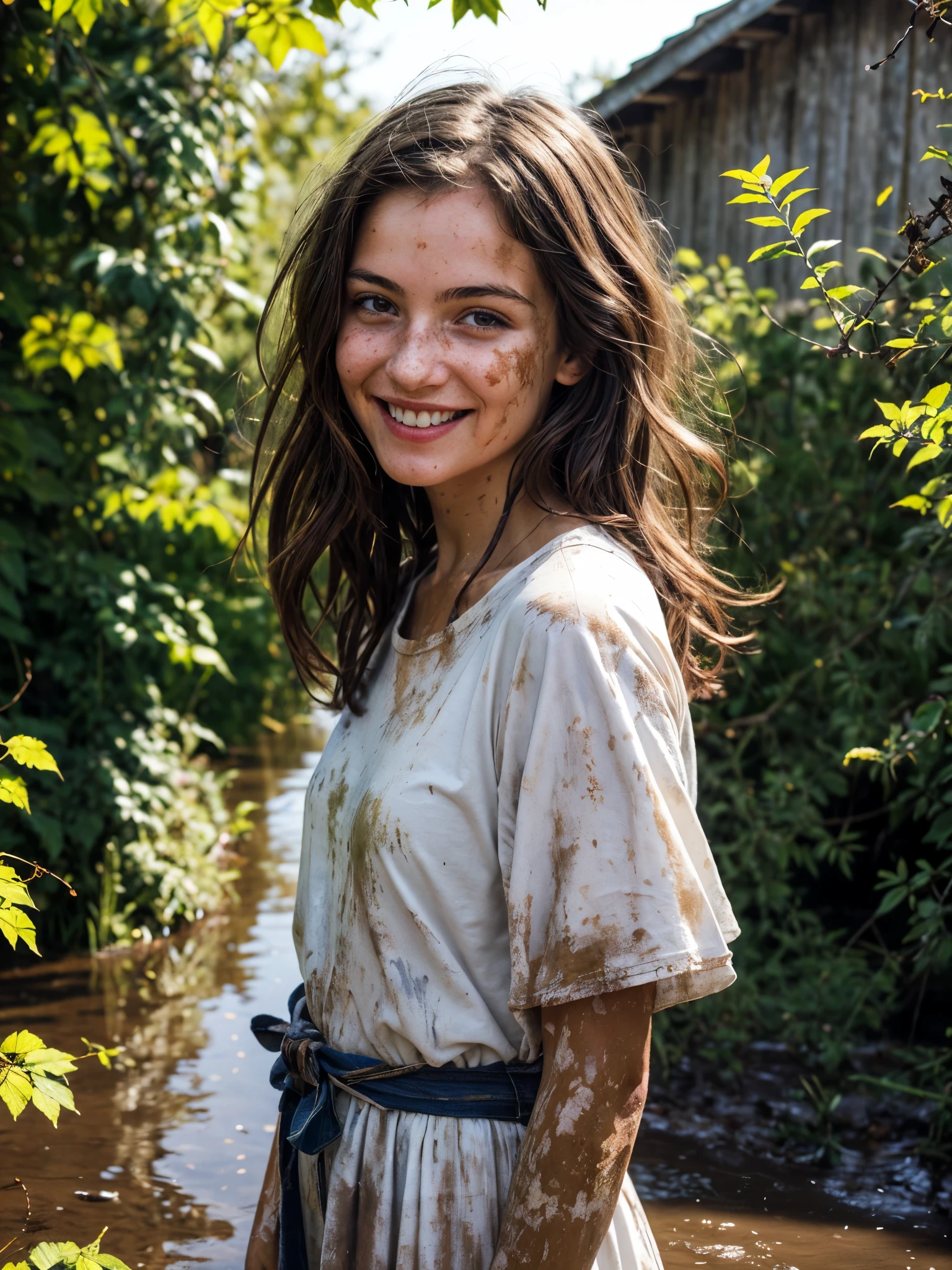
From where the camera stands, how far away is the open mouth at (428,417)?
5.06ft

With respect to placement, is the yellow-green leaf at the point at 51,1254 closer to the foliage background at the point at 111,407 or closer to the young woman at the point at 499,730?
the young woman at the point at 499,730

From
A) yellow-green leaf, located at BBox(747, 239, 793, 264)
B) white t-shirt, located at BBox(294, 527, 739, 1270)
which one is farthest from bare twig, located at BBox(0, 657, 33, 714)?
yellow-green leaf, located at BBox(747, 239, 793, 264)

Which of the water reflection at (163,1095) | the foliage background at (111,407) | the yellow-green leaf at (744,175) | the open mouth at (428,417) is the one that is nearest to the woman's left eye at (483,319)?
the open mouth at (428,417)

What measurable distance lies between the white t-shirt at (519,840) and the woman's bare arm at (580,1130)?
0.15ft

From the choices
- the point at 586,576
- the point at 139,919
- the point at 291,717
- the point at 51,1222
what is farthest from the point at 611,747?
the point at 291,717

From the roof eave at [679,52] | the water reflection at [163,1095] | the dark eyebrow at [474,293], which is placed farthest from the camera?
the roof eave at [679,52]

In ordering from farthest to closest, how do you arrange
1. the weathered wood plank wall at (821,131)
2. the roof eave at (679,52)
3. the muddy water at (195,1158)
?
the roof eave at (679,52) → the weathered wood plank wall at (821,131) → the muddy water at (195,1158)

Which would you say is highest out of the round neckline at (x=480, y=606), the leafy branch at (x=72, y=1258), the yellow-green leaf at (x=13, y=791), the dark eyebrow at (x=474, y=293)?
the dark eyebrow at (x=474, y=293)

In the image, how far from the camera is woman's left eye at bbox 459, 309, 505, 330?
4.97ft

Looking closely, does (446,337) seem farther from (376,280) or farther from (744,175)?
(744,175)

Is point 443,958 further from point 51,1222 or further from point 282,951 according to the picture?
point 282,951

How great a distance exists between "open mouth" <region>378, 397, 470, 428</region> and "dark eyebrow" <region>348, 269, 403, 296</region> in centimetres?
15

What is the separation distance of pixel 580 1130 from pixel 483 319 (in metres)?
0.96

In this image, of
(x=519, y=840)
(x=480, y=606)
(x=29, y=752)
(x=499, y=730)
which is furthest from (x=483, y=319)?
(x=29, y=752)
